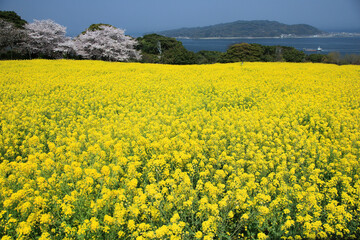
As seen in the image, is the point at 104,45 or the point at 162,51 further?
the point at 162,51

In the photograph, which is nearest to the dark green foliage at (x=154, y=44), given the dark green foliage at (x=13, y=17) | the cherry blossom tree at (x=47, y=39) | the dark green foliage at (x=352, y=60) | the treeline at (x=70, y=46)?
the treeline at (x=70, y=46)

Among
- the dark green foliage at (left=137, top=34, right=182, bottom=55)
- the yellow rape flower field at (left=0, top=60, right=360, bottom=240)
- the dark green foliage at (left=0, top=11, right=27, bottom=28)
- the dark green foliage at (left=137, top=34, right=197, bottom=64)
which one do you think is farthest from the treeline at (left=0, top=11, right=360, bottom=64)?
the yellow rape flower field at (left=0, top=60, right=360, bottom=240)

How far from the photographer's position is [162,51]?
198ft

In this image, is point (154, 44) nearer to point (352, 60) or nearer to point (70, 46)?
point (70, 46)

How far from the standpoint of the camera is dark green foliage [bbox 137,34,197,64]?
38.5 meters

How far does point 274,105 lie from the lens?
330 inches

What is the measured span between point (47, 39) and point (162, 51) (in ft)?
107

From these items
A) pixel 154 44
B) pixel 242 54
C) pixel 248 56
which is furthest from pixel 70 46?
pixel 248 56

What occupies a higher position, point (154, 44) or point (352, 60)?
point (154, 44)

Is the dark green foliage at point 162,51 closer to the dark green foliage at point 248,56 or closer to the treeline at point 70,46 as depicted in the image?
the treeline at point 70,46

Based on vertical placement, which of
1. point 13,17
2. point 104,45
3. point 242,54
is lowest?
point 242,54

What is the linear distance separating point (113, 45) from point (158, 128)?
111 ft

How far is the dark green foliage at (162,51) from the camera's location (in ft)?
126

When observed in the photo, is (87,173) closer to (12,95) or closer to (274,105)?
(274,105)
